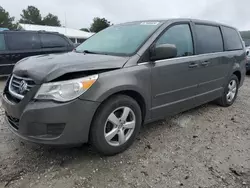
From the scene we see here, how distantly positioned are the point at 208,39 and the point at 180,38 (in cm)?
82

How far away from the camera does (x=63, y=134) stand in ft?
7.56

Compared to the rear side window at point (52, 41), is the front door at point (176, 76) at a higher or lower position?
lower

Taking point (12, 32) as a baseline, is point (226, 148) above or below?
below

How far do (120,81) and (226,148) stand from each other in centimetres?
→ 167

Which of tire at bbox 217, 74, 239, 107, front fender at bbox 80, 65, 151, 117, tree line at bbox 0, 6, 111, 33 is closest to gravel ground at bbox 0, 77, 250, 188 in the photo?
front fender at bbox 80, 65, 151, 117

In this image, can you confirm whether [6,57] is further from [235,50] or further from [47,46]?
[235,50]

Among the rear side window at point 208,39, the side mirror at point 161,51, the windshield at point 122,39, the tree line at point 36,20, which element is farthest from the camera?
the tree line at point 36,20

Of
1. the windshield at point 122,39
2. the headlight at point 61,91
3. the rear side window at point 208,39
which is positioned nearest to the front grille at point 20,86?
the headlight at point 61,91

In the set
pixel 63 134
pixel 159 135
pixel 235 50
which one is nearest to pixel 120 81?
pixel 63 134

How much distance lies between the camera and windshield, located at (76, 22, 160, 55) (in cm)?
298

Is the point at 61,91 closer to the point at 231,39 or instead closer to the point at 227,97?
the point at 227,97

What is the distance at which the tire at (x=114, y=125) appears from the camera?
8.13ft

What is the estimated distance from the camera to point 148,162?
8.63 ft

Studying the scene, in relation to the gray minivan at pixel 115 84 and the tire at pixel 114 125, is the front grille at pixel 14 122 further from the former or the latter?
the tire at pixel 114 125
